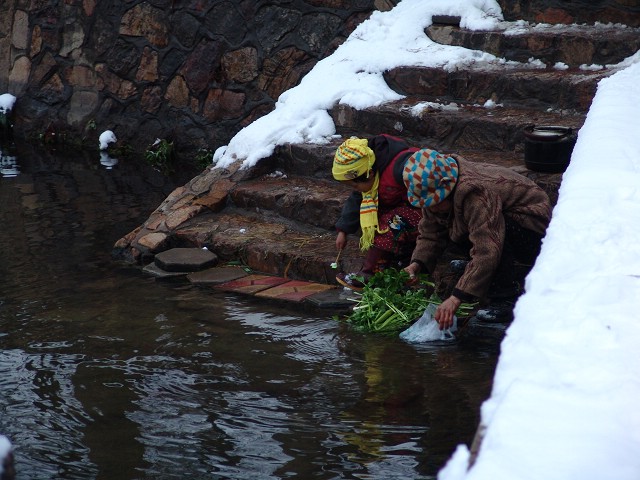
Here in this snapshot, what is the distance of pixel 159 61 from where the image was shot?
8773 millimetres

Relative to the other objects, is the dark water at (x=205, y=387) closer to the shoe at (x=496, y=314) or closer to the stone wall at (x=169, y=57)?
the shoe at (x=496, y=314)

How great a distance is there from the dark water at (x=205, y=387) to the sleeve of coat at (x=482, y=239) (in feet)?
1.02

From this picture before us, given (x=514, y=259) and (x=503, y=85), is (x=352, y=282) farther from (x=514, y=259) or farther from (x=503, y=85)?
(x=503, y=85)

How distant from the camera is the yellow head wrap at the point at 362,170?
4.57m

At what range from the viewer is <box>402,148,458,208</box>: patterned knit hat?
4020mm

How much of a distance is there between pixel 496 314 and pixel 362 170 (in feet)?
3.40

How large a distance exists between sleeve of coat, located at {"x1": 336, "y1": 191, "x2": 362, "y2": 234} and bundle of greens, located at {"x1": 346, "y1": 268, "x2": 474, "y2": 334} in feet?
1.50

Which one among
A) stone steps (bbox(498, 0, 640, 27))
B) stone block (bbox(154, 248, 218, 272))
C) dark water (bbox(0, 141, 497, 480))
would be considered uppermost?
stone steps (bbox(498, 0, 640, 27))

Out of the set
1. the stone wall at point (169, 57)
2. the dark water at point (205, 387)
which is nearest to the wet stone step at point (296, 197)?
the dark water at point (205, 387)

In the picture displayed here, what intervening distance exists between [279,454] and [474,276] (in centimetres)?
136

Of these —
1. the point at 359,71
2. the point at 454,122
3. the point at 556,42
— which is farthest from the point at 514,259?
the point at 359,71

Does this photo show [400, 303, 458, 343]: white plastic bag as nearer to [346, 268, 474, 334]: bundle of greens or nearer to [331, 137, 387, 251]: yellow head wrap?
[346, 268, 474, 334]: bundle of greens

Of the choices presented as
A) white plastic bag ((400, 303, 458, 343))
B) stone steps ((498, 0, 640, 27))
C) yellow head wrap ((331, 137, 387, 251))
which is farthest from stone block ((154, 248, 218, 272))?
stone steps ((498, 0, 640, 27))

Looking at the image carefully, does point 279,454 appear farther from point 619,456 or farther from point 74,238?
point 74,238
